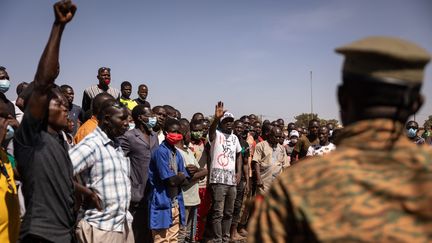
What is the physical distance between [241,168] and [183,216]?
7.76 feet

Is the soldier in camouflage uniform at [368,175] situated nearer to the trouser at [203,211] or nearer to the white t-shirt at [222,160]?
the white t-shirt at [222,160]

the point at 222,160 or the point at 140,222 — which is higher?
the point at 222,160

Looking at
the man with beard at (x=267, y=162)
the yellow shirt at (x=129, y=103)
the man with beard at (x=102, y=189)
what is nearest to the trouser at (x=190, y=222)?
the man with beard at (x=267, y=162)

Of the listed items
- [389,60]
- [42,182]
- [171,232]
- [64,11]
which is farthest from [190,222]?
[389,60]

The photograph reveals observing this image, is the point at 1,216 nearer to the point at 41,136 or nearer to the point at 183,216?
the point at 41,136

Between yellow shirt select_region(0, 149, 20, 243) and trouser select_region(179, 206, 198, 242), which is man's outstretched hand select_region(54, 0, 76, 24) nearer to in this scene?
yellow shirt select_region(0, 149, 20, 243)

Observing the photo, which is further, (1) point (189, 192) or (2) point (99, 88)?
(2) point (99, 88)

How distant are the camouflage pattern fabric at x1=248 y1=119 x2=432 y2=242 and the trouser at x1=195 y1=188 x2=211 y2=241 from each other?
5.51 meters

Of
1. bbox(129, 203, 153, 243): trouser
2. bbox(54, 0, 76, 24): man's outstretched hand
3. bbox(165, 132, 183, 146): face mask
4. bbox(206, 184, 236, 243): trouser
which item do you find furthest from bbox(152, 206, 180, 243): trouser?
bbox(54, 0, 76, 24): man's outstretched hand

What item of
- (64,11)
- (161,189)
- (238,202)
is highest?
(64,11)

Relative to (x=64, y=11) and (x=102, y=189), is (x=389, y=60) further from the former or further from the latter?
(x=102, y=189)

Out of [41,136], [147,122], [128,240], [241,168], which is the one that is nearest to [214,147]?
[241,168]

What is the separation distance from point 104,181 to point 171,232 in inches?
81.1

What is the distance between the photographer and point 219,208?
6684 mm
